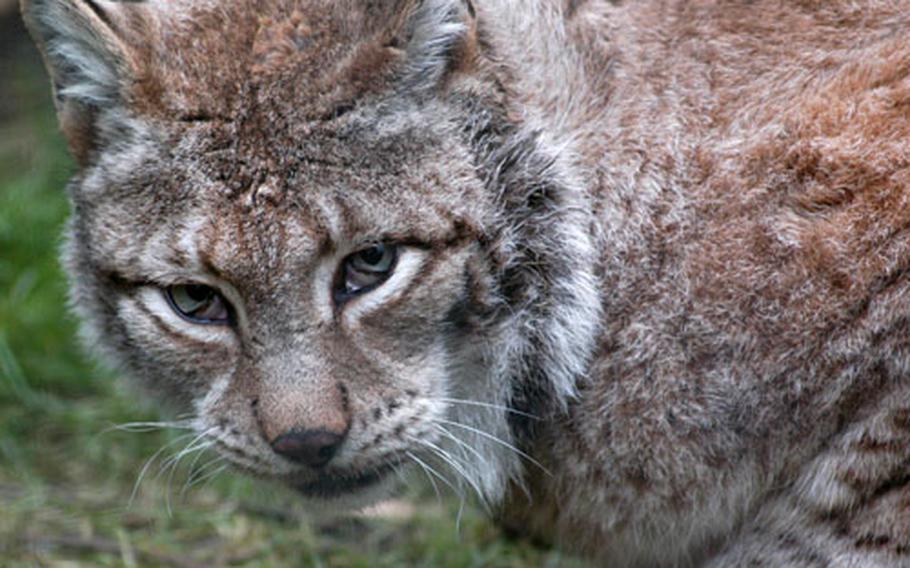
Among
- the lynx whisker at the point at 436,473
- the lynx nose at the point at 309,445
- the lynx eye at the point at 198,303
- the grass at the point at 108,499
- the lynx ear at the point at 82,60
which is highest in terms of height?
the lynx ear at the point at 82,60

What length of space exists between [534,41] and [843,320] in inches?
56.4

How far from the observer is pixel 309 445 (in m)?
4.31

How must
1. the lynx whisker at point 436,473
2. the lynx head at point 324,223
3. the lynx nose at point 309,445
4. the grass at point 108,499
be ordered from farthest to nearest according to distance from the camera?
1. the grass at point 108,499
2. the lynx whisker at point 436,473
3. the lynx head at point 324,223
4. the lynx nose at point 309,445

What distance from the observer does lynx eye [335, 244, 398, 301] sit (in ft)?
14.8

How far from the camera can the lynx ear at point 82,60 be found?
4551 millimetres

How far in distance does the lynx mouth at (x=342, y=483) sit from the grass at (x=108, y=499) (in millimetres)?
1053

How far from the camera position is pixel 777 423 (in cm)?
467

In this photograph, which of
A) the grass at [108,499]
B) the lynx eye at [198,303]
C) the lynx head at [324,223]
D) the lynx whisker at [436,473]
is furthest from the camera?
the grass at [108,499]

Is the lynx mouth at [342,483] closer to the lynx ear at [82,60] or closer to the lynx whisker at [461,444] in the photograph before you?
the lynx whisker at [461,444]

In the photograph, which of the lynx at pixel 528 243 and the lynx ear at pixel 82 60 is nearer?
the lynx at pixel 528 243

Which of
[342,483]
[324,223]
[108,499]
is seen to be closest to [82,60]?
[324,223]

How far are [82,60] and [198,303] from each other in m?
0.90

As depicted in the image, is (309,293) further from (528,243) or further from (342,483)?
(528,243)

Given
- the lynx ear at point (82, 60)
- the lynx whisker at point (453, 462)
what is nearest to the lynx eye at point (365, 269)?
the lynx whisker at point (453, 462)
